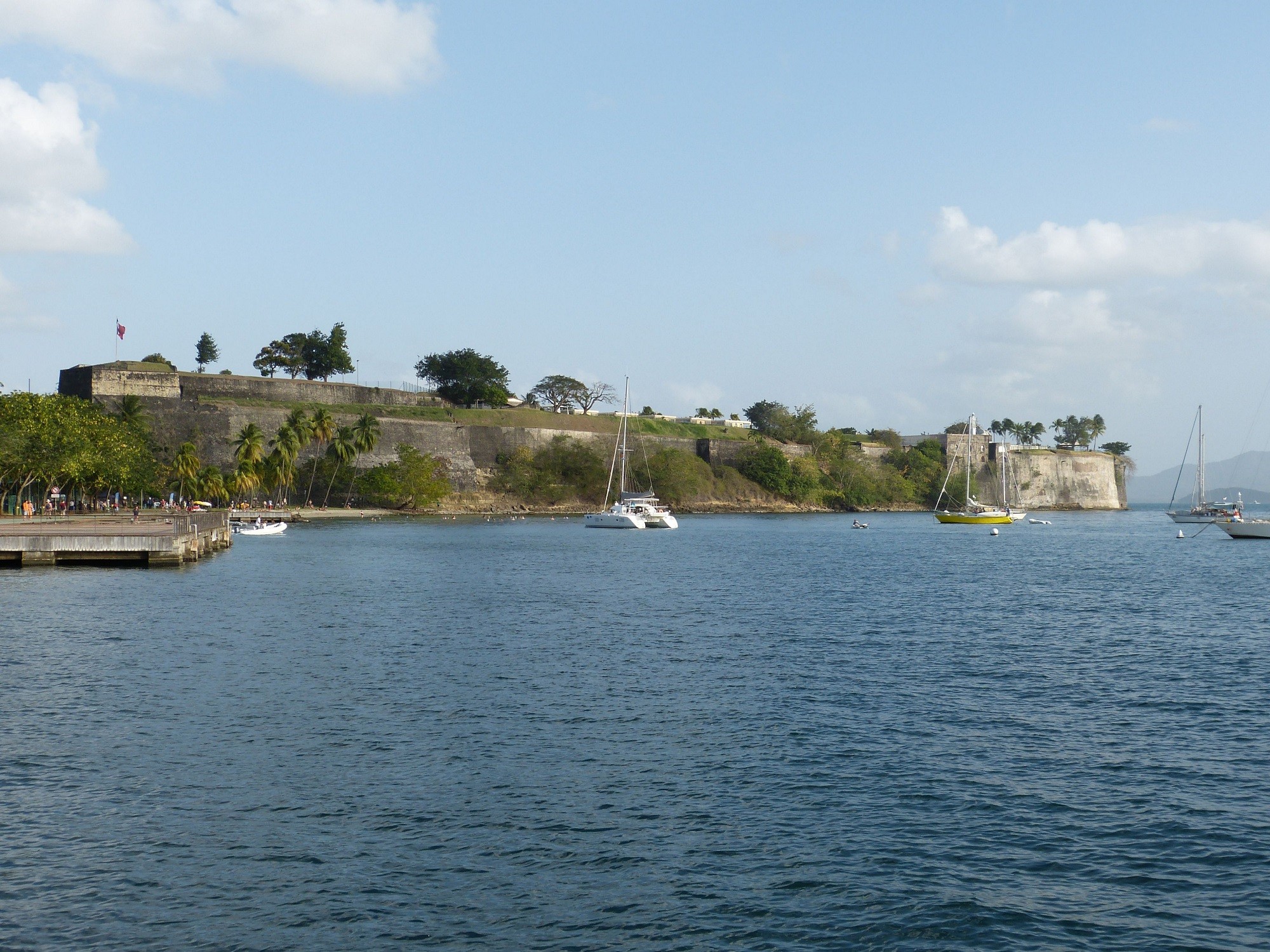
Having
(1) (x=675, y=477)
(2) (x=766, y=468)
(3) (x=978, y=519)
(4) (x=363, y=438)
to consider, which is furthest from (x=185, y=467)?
(2) (x=766, y=468)

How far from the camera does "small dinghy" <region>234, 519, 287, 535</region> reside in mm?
62188

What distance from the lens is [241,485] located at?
78750 millimetres

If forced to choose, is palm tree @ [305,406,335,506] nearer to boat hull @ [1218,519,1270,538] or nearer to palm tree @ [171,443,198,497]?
palm tree @ [171,443,198,497]

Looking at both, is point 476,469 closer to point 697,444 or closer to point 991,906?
point 697,444

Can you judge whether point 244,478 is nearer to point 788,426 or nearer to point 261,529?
point 261,529

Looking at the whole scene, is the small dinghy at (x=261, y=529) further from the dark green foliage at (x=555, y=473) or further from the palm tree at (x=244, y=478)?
the dark green foliage at (x=555, y=473)

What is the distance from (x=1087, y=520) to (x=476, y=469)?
221 feet

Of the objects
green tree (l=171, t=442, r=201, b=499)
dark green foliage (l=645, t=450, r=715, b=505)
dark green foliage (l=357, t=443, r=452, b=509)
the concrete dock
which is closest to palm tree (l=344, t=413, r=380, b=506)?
dark green foliage (l=357, t=443, r=452, b=509)

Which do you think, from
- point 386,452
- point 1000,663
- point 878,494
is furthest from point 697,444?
point 1000,663

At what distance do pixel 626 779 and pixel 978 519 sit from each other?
86.3 metres

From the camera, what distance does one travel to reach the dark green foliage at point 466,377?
4373 inches

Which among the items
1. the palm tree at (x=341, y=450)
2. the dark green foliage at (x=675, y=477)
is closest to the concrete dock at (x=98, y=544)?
the palm tree at (x=341, y=450)

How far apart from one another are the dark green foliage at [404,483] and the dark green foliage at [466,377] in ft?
54.9

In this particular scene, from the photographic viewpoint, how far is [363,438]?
88188mm
